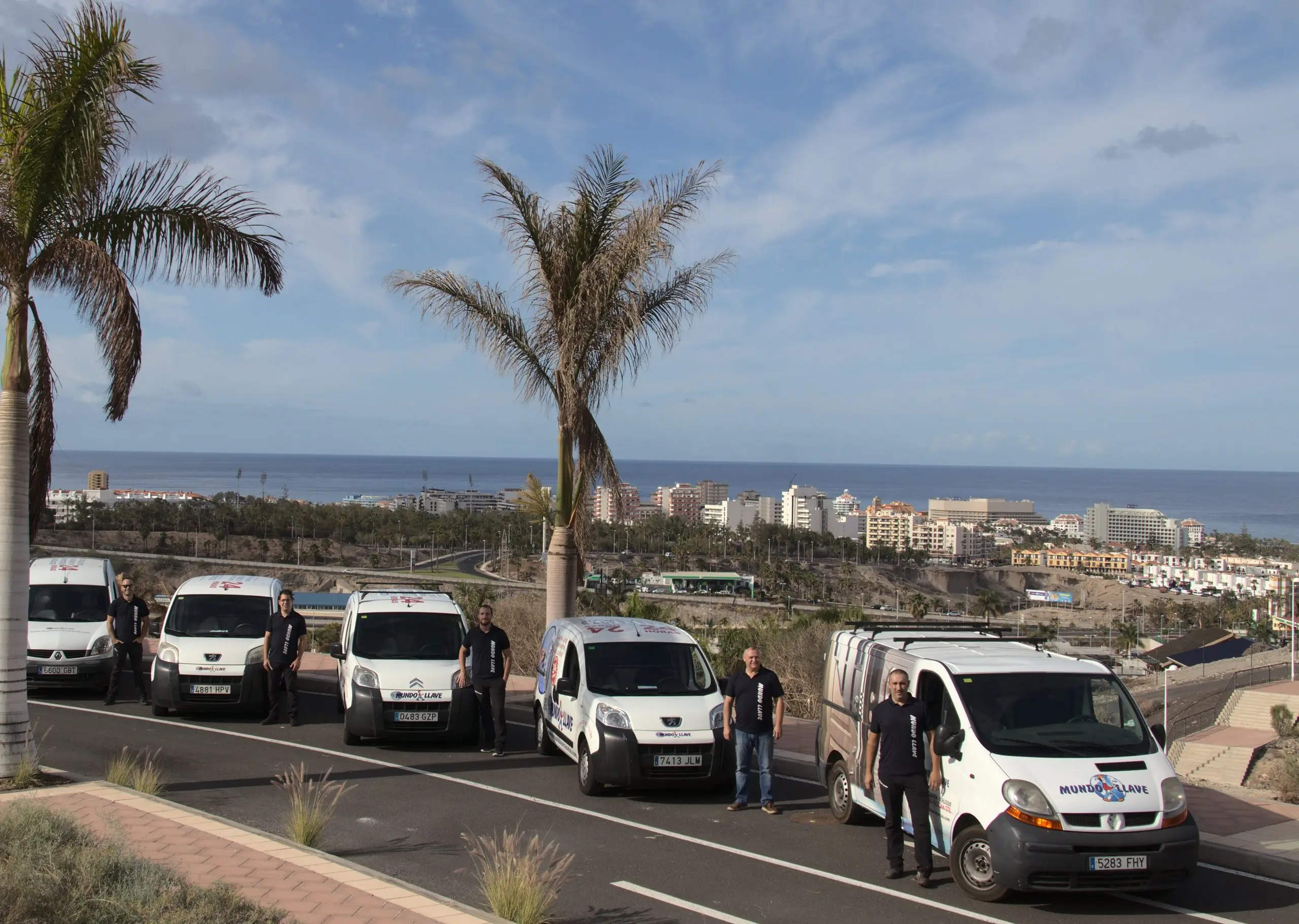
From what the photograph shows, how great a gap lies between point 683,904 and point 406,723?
592 centimetres

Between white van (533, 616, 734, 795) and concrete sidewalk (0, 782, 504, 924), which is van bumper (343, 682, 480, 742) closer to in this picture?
white van (533, 616, 734, 795)

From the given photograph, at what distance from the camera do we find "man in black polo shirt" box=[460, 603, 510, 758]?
12281 millimetres

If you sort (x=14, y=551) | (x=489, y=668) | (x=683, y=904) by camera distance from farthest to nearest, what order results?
(x=489, y=668) < (x=14, y=551) < (x=683, y=904)

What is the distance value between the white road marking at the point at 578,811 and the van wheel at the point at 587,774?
15.0 inches

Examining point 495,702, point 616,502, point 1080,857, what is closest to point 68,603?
point 495,702

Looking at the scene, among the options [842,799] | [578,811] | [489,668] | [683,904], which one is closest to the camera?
[683,904]

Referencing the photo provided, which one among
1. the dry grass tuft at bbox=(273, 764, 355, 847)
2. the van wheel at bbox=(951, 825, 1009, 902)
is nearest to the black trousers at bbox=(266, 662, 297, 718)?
the dry grass tuft at bbox=(273, 764, 355, 847)

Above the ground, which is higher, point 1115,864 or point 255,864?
point 1115,864

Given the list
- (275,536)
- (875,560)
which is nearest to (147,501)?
(275,536)

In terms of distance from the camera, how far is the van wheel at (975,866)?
732 centimetres

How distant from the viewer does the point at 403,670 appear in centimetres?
1256

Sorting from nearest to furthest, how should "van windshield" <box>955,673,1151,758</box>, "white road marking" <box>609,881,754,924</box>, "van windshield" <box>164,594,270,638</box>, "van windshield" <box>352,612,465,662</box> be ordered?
"white road marking" <box>609,881,754,924</box> → "van windshield" <box>955,673,1151,758</box> → "van windshield" <box>352,612,465,662</box> → "van windshield" <box>164,594,270,638</box>

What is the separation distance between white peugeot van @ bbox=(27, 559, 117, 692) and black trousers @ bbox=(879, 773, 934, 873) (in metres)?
11.9

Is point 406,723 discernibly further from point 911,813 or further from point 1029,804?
point 1029,804
